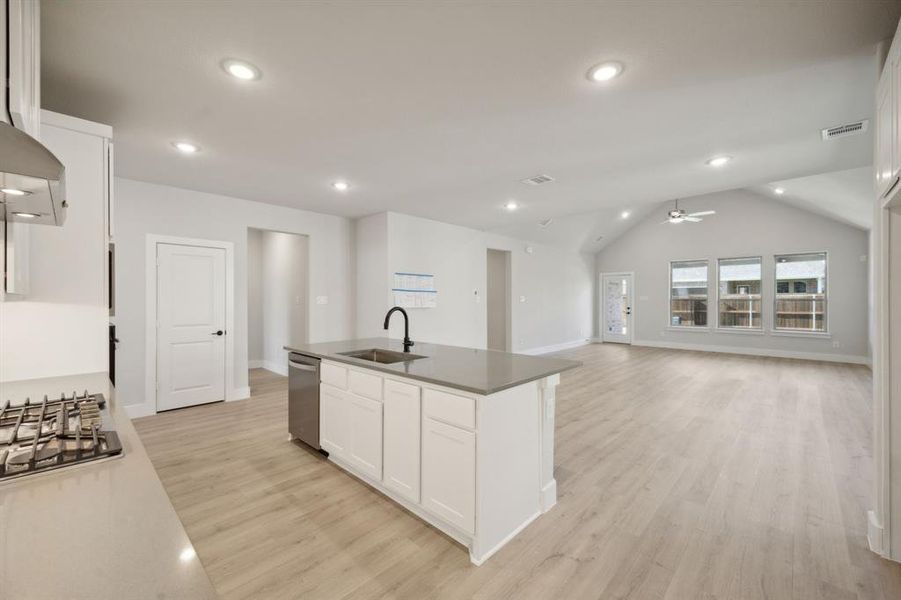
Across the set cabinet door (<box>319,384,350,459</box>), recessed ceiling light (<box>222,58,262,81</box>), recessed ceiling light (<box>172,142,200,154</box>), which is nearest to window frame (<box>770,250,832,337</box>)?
cabinet door (<box>319,384,350,459</box>)

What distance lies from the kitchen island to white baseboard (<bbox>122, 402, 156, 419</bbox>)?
9.33 feet

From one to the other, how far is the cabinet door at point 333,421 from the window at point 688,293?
30.6 ft

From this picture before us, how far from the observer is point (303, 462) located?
3.04 metres

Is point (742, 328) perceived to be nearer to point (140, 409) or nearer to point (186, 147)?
point (186, 147)

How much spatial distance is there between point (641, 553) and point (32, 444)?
2520 millimetres

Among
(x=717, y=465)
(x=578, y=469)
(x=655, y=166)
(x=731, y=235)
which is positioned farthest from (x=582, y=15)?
(x=731, y=235)

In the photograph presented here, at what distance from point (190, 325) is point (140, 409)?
3.27ft

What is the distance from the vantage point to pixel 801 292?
8039 mm

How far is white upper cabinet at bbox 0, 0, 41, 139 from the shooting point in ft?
3.51

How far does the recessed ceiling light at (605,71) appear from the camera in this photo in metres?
2.02

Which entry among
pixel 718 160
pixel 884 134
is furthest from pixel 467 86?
pixel 718 160

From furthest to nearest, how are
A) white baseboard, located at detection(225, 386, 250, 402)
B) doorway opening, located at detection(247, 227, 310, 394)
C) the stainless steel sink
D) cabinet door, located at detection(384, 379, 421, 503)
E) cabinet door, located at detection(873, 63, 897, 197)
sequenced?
doorway opening, located at detection(247, 227, 310, 394) < white baseboard, located at detection(225, 386, 250, 402) < the stainless steel sink < cabinet door, located at detection(384, 379, 421, 503) < cabinet door, located at detection(873, 63, 897, 197)

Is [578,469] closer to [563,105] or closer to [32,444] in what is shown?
[563,105]

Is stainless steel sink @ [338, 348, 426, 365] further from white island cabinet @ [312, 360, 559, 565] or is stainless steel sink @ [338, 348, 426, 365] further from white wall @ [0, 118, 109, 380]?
white wall @ [0, 118, 109, 380]
